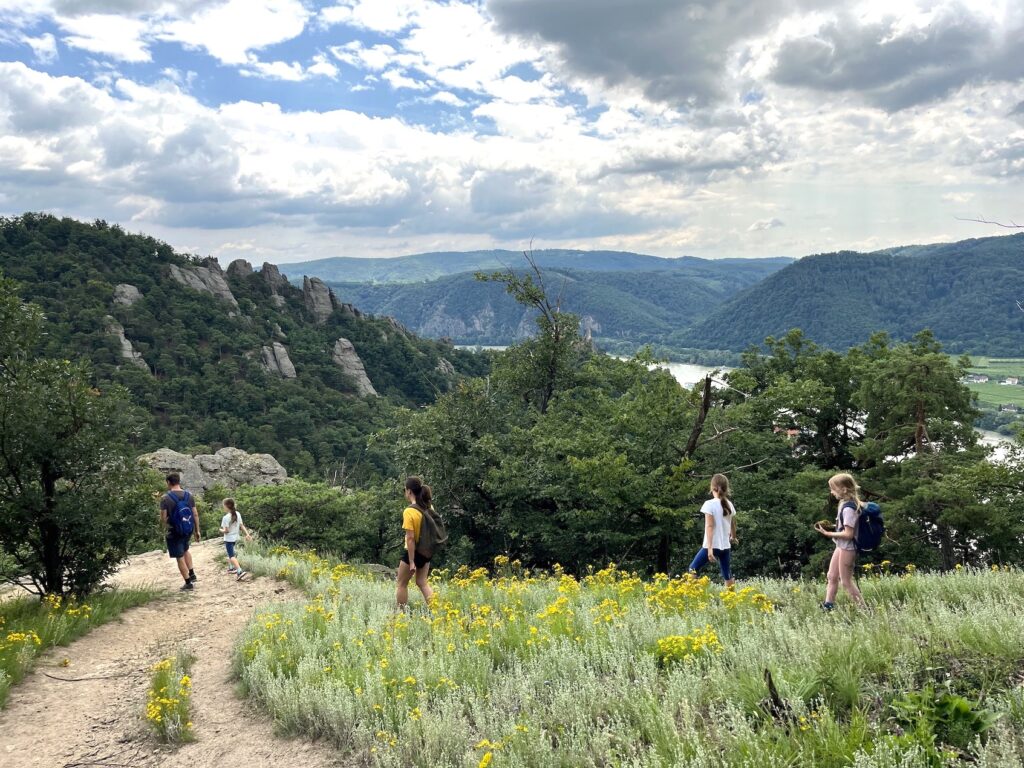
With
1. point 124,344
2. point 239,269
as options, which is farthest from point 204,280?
point 124,344

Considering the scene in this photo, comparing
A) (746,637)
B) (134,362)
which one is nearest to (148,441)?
(134,362)

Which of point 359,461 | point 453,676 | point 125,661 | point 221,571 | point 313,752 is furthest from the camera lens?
point 359,461

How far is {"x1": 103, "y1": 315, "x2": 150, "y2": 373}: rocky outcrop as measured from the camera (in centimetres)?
7069

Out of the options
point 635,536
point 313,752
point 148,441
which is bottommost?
point 148,441

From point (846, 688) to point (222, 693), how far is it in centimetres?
527

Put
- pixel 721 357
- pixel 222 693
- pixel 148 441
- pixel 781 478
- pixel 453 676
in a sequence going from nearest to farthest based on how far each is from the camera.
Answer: pixel 453 676, pixel 222 693, pixel 781 478, pixel 148 441, pixel 721 357

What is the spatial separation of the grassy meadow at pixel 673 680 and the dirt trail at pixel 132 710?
26 cm

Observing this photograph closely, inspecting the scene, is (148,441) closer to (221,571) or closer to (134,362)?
(134,362)

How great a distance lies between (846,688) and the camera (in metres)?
3.50

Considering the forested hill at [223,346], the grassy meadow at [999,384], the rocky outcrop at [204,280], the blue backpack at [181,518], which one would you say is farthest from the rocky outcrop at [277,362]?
the grassy meadow at [999,384]

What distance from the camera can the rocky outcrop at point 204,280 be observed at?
93.9 meters

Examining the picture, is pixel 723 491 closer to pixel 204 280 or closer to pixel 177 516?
pixel 177 516

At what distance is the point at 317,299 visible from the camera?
10819 cm

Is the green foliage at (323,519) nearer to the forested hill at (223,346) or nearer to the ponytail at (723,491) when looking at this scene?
the ponytail at (723,491)
